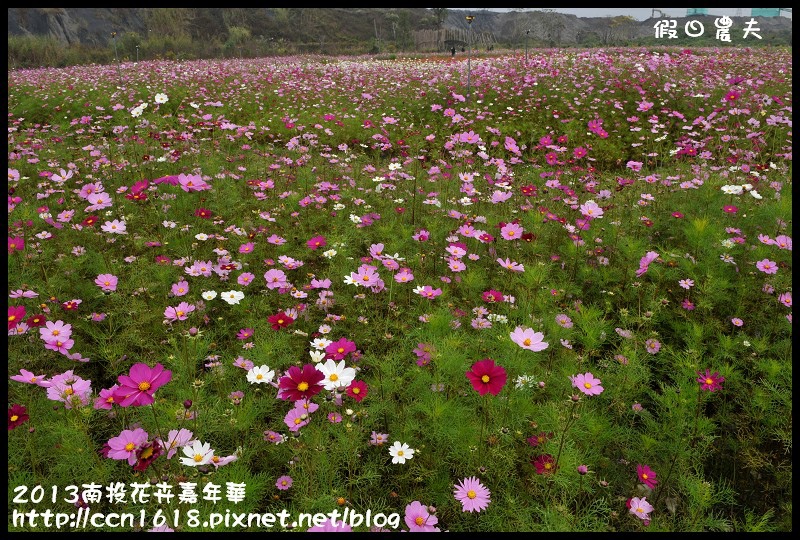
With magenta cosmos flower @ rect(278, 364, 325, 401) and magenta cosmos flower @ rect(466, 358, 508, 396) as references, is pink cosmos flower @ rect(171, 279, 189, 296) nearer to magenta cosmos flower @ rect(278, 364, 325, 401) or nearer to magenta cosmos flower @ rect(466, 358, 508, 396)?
magenta cosmos flower @ rect(278, 364, 325, 401)

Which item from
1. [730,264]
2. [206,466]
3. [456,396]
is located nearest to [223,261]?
[206,466]

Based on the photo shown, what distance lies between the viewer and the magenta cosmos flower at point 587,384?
1880 mm

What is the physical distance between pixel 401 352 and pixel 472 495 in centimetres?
89

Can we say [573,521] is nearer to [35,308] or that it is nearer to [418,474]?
[418,474]

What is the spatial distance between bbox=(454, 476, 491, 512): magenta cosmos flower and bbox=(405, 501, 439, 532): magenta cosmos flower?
123 millimetres

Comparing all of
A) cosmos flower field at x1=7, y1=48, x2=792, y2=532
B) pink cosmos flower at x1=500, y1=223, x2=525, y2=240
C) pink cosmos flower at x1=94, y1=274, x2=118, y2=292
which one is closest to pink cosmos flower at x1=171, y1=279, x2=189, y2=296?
cosmos flower field at x1=7, y1=48, x2=792, y2=532

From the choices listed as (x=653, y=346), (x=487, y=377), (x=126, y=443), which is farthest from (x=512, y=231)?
(x=126, y=443)

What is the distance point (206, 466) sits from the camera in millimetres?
1701

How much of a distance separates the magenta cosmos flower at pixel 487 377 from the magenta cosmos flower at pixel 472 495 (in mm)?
349

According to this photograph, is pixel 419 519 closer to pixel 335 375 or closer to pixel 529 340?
pixel 335 375

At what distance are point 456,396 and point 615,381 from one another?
82 centimetres

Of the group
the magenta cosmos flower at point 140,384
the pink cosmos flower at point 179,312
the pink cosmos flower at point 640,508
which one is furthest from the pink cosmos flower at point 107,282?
the pink cosmos flower at point 640,508

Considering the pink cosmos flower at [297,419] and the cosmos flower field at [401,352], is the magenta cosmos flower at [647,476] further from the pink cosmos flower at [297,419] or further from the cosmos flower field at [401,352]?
the pink cosmos flower at [297,419]

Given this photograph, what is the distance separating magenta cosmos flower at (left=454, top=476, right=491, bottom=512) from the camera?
1.56 metres
